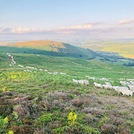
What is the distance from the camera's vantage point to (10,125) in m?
15.6

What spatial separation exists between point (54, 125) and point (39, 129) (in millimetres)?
1033

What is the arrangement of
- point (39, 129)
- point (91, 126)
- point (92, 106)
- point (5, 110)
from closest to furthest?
point (39, 129) < point (91, 126) < point (5, 110) < point (92, 106)

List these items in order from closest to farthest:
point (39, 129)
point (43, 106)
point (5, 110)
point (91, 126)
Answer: point (39, 129)
point (91, 126)
point (5, 110)
point (43, 106)

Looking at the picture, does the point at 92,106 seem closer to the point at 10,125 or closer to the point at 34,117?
the point at 34,117

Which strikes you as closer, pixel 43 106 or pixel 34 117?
pixel 34 117

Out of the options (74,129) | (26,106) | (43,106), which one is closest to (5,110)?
(26,106)

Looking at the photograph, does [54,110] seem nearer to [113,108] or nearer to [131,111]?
[113,108]

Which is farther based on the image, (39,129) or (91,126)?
(91,126)

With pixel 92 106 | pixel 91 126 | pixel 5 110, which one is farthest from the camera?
pixel 92 106

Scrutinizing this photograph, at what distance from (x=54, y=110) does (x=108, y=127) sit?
451cm

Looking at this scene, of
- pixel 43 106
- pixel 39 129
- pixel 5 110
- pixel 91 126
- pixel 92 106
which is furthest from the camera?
pixel 92 106

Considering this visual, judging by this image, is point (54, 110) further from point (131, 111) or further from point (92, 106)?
point (131, 111)

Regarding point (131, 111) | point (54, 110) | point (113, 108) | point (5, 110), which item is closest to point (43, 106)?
point (54, 110)

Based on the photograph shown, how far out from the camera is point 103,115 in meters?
18.8
